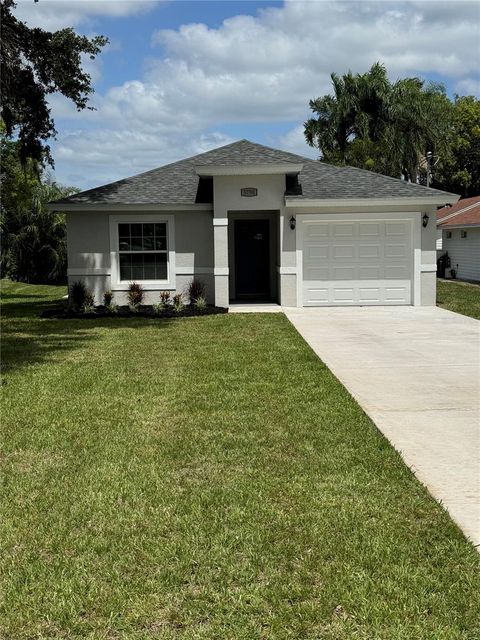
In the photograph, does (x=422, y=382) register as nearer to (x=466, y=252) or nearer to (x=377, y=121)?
(x=466, y=252)

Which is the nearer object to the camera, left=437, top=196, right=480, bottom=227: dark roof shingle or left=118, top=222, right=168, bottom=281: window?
left=118, top=222, right=168, bottom=281: window

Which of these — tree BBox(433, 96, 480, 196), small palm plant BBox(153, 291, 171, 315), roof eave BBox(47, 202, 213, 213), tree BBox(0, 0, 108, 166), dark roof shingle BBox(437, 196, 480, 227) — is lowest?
small palm plant BBox(153, 291, 171, 315)

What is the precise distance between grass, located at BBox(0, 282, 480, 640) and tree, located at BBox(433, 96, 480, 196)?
46.3 meters

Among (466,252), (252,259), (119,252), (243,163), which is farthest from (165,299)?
(466,252)

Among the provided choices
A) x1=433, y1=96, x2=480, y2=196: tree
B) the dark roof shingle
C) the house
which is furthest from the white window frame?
x1=433, y1=96, x2=480, y2=196: tree

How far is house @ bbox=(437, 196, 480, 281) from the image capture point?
27.5m

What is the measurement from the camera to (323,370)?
8547 mm

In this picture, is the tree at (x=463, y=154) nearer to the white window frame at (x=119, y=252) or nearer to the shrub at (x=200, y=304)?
the white window frame at (x=119, y=252)

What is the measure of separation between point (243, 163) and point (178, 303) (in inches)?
153

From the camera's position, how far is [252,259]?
19859 mm

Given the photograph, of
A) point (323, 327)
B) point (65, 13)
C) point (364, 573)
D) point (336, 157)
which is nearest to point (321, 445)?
point (364, 573)

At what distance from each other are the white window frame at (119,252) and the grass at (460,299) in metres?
7.24

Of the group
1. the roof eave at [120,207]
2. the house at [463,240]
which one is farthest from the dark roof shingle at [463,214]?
the roof eave at [120,207]

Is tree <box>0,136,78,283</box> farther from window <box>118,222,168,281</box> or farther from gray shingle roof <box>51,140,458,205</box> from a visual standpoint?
window <box>118,222,168,281</box>
